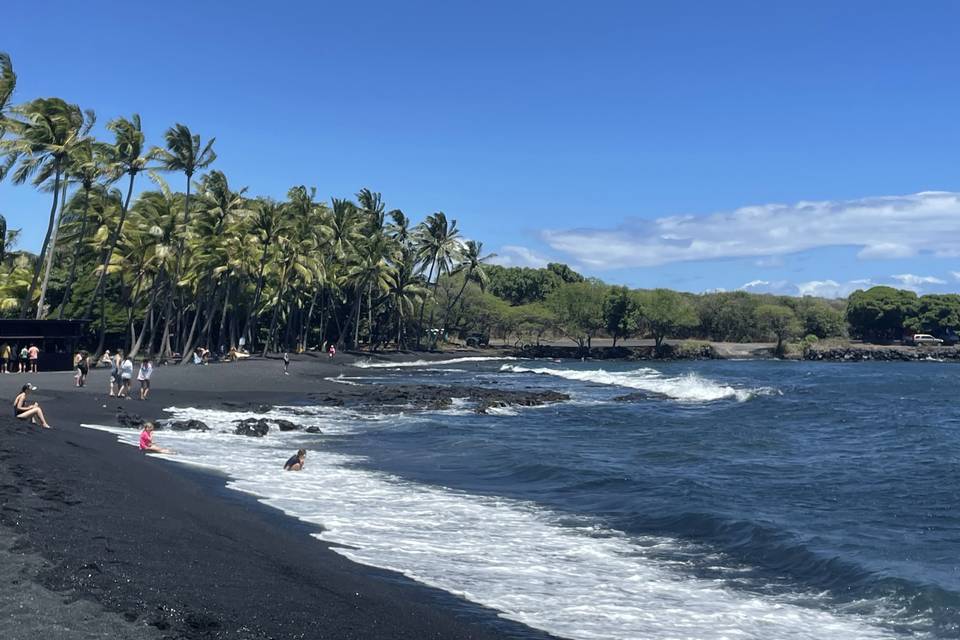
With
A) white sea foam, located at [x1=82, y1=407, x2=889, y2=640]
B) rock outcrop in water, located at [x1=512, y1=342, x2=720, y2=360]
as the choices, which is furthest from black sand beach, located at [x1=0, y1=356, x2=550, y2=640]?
rock outcrop in water, located at [x1=512, y1=342, x2=720, y2=360]

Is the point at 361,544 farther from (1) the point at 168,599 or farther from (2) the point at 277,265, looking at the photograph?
(2) the point at 277,265

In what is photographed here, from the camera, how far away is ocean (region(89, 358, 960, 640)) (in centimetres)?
970

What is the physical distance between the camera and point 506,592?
9.74 m

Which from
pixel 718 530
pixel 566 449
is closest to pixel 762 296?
pixel 566 449

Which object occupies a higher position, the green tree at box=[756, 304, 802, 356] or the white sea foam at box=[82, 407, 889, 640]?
the green tree at box=[756, 304, 802, 356]

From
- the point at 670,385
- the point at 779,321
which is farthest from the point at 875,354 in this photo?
the point at 670,385

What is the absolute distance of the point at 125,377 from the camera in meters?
27.9

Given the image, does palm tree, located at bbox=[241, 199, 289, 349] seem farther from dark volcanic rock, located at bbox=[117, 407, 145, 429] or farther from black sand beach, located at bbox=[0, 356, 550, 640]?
black sand beach, located at bbox=[0, 356, 550, 640]

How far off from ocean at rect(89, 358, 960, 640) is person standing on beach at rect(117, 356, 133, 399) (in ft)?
6.31

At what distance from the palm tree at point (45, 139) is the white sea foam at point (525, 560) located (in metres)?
24.8

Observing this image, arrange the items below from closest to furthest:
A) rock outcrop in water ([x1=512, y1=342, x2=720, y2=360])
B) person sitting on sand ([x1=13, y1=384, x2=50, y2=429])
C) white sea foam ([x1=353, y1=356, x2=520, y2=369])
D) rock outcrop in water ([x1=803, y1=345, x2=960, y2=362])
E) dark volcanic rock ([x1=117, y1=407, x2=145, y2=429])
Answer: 1. person sitting on sand ([x1=13, y1=384, x2=50, y2=429])
2. dark volcanic rock ([x1=117, y1=407, x2=145, y2=429])
3. white sea foam ([x1=353, y1=356, x2=520, y2=369])
4. rock outcrop in water ([x1=512, y1=342, x2=720, y2=360])
5. rock outcrop in water ([x1=803, y1=345, x2=960, y2=362])

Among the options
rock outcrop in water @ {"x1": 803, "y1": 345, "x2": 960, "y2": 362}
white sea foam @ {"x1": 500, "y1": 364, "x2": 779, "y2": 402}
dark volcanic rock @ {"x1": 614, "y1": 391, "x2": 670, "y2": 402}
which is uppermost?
A: rock outcrop in water @ {"x1": 803, "y1": 345, "x2": 960, "y2": 362}

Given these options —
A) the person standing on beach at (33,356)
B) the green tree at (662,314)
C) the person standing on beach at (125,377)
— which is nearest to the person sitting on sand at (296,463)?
the person standing on beach at (125,377)

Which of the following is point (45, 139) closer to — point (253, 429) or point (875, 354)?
point (253, 429)
